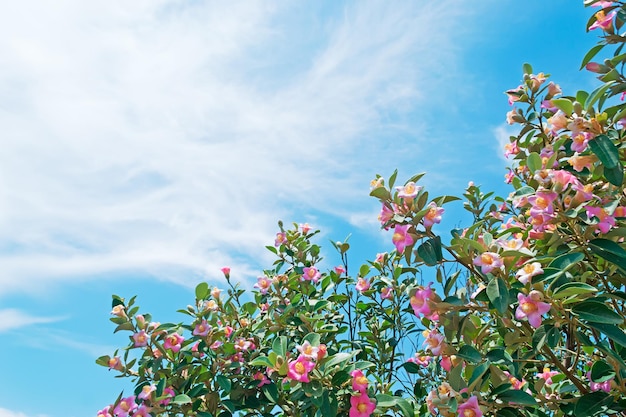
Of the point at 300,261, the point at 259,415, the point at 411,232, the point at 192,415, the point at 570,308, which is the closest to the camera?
the point at 570,308

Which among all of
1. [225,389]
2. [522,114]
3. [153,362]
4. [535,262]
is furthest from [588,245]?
[153,362]

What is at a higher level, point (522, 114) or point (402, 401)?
point (522, 114)

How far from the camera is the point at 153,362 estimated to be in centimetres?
249

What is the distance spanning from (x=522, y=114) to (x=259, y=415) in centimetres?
182

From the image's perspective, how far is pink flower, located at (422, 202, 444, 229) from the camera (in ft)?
5.56

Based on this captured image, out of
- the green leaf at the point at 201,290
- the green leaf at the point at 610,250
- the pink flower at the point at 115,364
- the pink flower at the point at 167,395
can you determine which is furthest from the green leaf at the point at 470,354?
the pink flower at the point at 115,364

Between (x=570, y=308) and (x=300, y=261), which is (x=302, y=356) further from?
(x=300, y=261)

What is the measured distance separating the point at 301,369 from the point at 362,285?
1.34 meters

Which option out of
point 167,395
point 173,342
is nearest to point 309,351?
point 167,395

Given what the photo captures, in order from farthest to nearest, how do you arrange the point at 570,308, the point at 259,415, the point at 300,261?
the point at 300,261, the point at 259,415, the point at 570,308

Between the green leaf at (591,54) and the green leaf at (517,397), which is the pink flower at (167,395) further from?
the green leaf at (591,54)

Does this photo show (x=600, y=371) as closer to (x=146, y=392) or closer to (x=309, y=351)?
(x=309, y=351)

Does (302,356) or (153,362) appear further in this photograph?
(153,362)

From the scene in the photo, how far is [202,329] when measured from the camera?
2.54m
